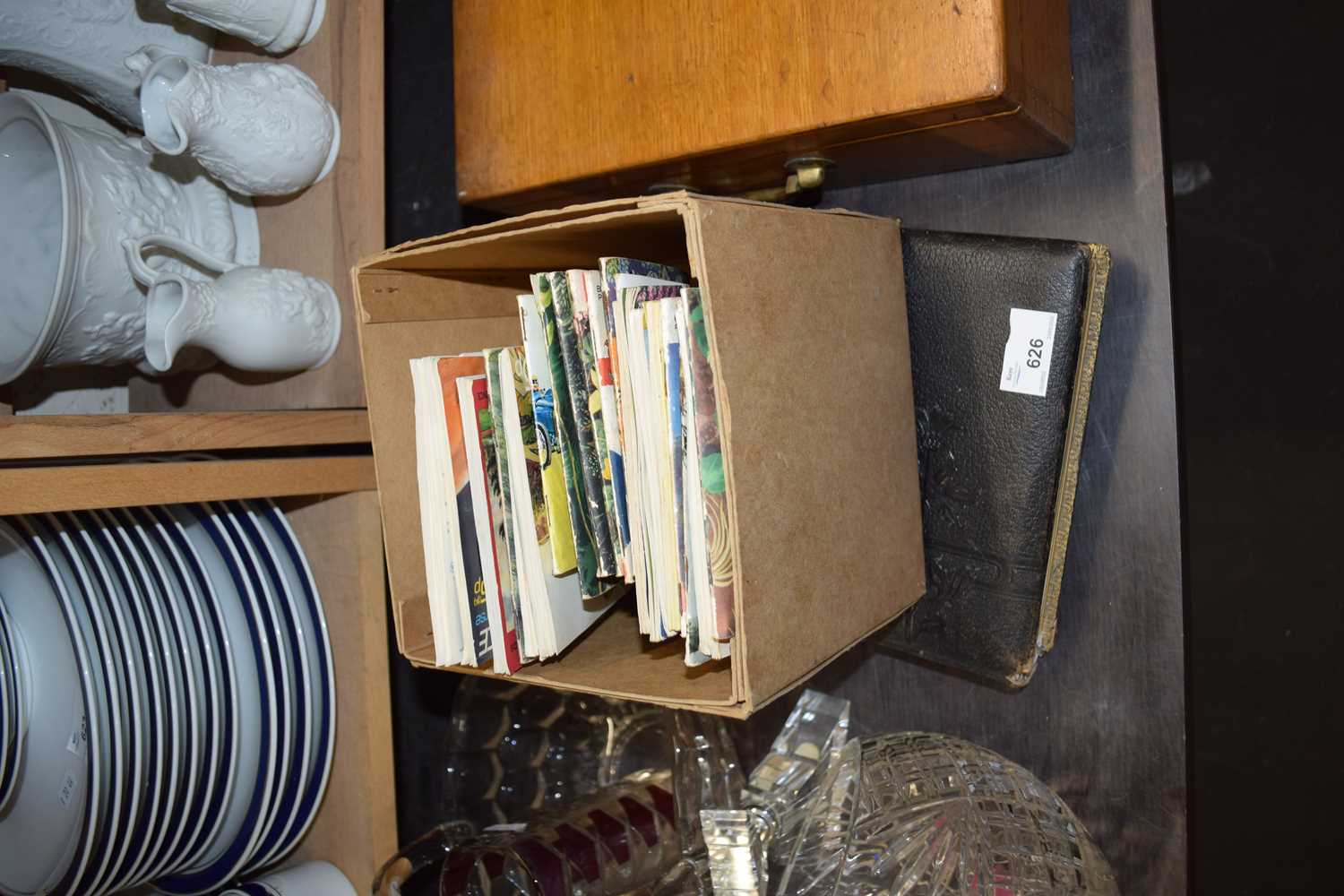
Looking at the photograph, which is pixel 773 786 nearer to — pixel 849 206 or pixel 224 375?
pixel 849 206

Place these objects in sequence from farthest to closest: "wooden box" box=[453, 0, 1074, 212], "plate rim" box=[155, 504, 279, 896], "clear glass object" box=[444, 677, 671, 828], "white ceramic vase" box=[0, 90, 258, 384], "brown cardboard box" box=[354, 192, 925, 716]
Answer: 1. "clear glass object" box=[444, 677, 671, 828]
2. "plate rim" box=[155, 504, 279, 896]
3. "white ceramic vase" box=[0, 90, 258, 384]
4. "wooden box" box=[453, 0, 1074, 212]
5. "brown cardboard box" box=[354, 192, 925, 716]

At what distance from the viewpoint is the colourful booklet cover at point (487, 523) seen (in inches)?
35.4

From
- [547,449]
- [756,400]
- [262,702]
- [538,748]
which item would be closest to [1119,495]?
[756,400]

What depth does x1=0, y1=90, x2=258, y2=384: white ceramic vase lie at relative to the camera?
3.09ft

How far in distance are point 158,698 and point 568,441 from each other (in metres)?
0.55

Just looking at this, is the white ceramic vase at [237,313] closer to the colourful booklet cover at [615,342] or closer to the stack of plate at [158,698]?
the stack of plate at [158,698]

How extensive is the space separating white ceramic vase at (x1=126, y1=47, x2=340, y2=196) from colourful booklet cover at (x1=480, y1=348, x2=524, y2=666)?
39 centimetres

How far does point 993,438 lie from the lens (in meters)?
1.01

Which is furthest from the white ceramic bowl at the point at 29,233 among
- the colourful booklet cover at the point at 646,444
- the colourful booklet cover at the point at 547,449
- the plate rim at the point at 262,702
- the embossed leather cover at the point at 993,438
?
the embossed leather cover at the point at 993,438

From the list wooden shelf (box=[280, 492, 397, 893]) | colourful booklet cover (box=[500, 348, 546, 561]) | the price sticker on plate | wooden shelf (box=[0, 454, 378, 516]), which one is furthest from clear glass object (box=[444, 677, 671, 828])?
the price sticker on plate

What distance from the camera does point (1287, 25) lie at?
107 cm

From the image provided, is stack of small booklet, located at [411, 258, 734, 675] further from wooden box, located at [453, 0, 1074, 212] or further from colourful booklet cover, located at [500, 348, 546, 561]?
wooden box, located at [453, 0, 1074, 212]

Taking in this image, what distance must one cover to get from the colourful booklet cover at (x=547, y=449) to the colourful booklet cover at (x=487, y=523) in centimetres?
5

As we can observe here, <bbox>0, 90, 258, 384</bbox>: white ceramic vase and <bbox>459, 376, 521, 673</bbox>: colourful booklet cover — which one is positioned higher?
<bbox>0, 90, 258, 384</bbox>: white ceramic vase
